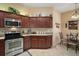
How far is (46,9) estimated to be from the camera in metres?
3.12

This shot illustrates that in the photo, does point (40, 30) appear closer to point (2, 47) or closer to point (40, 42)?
point (40, 42)

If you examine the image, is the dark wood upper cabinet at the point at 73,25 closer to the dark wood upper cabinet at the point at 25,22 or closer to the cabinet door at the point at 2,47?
the dark wood upper cabinet at the point at 25,22

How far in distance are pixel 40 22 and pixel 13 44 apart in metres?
0.98

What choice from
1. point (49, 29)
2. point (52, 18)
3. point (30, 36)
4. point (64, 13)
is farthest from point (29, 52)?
point (64, 13)

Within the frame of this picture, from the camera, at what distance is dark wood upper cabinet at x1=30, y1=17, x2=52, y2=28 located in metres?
3.22

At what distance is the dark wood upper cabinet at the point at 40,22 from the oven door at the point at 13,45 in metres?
0.56

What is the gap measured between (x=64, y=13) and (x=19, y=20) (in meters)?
1.19

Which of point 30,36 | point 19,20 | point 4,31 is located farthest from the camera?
point 30,36

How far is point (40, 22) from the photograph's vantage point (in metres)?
3.45

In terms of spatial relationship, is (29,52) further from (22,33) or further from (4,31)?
(4,31)

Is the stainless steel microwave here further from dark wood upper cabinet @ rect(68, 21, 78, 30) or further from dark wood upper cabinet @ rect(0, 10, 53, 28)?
dark wood upper cabinet @ rect(68, 21, 78, 30)

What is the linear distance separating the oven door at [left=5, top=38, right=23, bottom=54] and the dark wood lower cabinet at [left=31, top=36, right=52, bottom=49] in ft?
1.16

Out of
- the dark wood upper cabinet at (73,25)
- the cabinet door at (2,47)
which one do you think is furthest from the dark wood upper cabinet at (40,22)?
the cabinet door at (2,47)

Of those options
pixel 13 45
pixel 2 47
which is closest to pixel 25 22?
pixel 13 45
